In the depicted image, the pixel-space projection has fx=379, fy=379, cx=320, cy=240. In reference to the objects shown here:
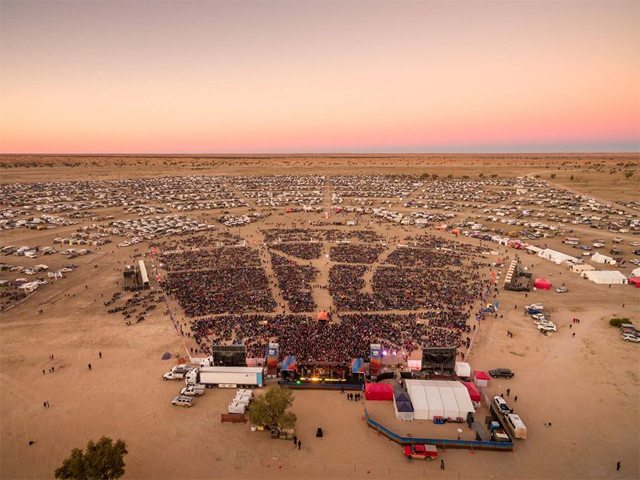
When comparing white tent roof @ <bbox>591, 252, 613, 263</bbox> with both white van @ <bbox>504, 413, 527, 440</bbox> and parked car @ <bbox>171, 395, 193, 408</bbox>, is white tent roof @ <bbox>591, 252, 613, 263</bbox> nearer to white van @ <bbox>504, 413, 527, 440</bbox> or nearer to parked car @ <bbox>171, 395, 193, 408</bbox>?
white van @ <bbox>504, 413, 527, 440</bbox>

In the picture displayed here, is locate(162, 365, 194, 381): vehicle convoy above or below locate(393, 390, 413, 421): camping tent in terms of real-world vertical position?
above

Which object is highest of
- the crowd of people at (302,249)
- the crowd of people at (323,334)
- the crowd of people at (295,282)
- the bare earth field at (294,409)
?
the crowd of people at (302,249)

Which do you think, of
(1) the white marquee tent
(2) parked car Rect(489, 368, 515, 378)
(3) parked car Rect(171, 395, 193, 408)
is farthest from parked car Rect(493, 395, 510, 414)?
(3) parked car Rect(171, 395, 193, 408)

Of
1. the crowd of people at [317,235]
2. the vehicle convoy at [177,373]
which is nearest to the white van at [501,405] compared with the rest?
the vehicle convoy at [177,373]

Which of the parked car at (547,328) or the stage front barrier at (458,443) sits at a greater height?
the parked car at (547,328)

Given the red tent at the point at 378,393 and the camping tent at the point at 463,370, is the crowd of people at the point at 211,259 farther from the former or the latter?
the camping tent at the point at 463,370

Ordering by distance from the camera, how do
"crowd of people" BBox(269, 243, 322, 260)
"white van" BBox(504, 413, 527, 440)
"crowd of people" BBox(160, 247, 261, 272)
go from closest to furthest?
"white van" BBox(504, 413, 527, 440)
"crowd of people" BBox(160, 247, 261, 272)
"crowd of people" BBox(269, 243, 322, 260)
